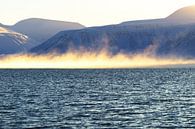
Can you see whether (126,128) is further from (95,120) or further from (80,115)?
(80,115)

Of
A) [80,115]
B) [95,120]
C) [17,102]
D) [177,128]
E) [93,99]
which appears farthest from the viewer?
[93,99]

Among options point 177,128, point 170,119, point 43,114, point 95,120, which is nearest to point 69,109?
point 43,114

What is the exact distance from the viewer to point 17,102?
94000mm

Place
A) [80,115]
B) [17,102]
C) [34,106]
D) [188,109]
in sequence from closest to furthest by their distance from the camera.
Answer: [80,115]
[188,109]
[34,106]
[17,102]

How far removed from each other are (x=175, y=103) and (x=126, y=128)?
1151 inches

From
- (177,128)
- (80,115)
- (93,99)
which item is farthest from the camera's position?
(93,99)

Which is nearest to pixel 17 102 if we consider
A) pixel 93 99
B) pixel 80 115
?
pixel 93 99

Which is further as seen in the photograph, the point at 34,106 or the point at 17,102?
the point at 17,102

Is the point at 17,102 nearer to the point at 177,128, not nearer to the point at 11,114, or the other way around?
the point at 11,114

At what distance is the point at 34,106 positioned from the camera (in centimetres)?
8638

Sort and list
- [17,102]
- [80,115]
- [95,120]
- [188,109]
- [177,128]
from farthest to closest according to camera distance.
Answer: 1. [17,102]
2. [188,109]
3. [80,115]
4. [95,120]
5. [177,128]

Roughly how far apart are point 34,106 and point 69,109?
7646 millimetres

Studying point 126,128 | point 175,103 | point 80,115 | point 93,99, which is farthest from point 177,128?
point 93,99

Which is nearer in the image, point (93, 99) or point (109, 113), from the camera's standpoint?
point (109, 113)
